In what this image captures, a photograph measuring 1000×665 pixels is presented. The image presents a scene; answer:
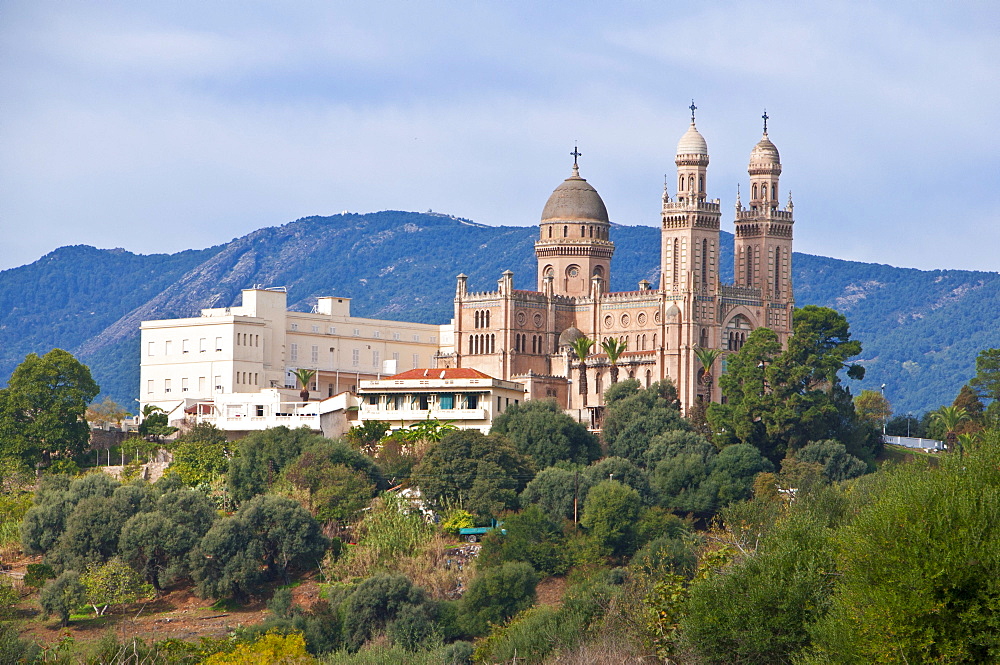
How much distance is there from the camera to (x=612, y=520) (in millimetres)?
90875

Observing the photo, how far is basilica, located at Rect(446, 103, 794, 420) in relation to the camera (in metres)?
110

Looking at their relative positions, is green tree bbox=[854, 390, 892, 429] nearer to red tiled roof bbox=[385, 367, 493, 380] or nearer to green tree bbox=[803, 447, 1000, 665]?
red tiled roof bbox=[385, 367, 493, 380]

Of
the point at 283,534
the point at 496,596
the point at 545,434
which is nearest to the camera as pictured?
the point at 496,596

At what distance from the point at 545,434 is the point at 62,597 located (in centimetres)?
2749

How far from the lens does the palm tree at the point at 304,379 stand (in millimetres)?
112312

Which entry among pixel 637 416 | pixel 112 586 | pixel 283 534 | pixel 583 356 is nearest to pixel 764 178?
pixel 583 356

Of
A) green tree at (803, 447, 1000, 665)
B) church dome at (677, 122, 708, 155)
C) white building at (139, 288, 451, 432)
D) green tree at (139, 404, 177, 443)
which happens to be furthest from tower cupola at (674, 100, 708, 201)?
green tree at (803, 447, 1000, 665)

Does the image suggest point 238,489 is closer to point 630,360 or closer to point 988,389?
point 630,360

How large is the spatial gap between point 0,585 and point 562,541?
26.2 meters

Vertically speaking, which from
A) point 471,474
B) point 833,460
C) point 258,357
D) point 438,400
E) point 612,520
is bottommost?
point 612,520

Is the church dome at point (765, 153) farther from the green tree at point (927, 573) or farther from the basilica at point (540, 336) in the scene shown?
the green tree at point (927, 573)

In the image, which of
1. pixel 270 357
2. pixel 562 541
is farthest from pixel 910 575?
pixel 270 357

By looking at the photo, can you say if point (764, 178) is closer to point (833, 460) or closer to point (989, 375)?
point (989, 375)

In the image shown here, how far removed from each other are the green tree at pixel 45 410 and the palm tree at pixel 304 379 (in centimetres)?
1263
